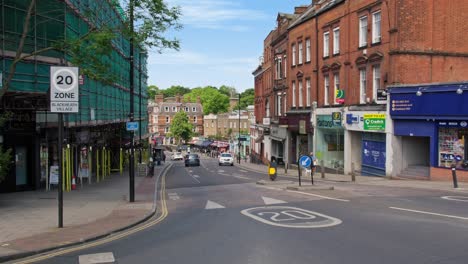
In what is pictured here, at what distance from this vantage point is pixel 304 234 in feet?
38.6

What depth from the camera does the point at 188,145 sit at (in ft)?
445

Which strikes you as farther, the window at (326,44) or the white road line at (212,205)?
the window at (326,44)

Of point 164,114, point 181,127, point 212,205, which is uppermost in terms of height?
point 164,114

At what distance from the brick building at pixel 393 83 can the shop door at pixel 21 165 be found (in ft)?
64.5

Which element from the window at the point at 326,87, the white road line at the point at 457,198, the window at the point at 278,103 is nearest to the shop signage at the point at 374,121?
the window at the point at 326,87

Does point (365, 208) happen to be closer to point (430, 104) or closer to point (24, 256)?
point (24, 256)

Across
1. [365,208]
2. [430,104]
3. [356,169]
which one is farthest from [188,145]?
[365,208]

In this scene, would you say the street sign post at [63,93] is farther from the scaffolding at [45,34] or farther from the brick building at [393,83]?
the brick building at [393,83]

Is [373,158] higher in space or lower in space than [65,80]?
lower

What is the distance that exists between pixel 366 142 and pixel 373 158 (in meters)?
1.35

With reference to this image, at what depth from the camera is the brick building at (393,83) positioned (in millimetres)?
27469

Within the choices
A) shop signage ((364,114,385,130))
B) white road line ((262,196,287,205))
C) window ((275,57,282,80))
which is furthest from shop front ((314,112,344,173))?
white road line ((262,196,287,205))

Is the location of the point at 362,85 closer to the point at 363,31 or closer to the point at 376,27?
the point at 363,31

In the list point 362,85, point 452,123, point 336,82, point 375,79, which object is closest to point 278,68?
point 336,82
